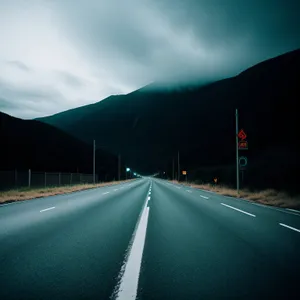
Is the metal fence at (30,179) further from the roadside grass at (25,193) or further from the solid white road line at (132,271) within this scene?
the solid white road line at (132,271)

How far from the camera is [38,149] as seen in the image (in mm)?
65500

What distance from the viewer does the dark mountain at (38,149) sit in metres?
57.0

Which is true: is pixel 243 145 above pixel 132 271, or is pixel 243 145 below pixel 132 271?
above

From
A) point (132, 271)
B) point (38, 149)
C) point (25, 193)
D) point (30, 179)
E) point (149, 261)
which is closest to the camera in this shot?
point (132, 271)

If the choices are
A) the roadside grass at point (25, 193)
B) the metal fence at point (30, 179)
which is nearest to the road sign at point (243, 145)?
the roadside grass at point (25, 193)

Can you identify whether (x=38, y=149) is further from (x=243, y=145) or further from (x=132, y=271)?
(x=132, y=271)

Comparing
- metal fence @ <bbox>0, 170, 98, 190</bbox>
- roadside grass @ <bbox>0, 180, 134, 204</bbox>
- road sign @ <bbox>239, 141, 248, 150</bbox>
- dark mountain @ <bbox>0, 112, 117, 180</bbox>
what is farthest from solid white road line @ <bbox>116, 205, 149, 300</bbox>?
dark mountain @ <bbox>0, 112, 117, 180</bbox>

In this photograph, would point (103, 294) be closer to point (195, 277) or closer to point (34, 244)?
point (195, 277)

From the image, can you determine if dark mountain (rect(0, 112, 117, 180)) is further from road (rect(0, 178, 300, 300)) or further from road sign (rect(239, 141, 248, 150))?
road (rect(0, 178, 300, 300))

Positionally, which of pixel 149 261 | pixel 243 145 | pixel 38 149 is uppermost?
pixel 38 149

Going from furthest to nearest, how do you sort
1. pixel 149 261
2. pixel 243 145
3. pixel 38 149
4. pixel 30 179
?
pixel 38 149
pixel 30 179
pixel 243 145
pixel 149 261

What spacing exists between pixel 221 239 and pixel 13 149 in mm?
63783

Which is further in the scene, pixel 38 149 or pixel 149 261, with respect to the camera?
pixel 38 149

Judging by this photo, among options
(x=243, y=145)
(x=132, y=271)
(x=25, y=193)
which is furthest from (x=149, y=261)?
(x=243, y=145)
